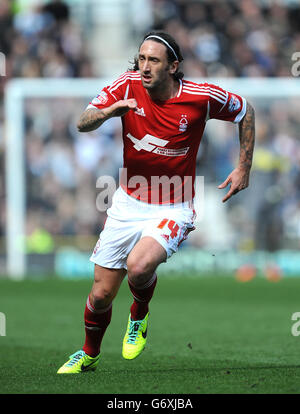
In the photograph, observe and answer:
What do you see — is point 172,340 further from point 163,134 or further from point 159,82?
point 159,82

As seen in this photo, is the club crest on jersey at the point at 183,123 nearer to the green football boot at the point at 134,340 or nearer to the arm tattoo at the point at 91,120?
the arm tattoo at the point at 91,120

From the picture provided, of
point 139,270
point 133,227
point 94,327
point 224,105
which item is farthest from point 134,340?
point 224,105

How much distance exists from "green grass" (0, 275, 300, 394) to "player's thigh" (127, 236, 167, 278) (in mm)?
→ 758

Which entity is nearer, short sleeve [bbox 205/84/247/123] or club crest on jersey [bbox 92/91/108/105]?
club crest on jersey [bbox 92/91/108/105]

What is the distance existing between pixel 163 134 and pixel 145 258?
1.00 meters

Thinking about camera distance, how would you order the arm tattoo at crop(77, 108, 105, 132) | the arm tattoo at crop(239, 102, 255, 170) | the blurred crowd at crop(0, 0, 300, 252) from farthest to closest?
the blurred crowd at crop(0, 0, 300, 252)
the arm tattoo at crop(239, 102, 255, 170)
the arm tattoo at crop(77, 108, 105, 132)

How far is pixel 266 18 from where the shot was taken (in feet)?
68.5

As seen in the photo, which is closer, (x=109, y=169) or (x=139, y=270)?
(x=139, y=270)

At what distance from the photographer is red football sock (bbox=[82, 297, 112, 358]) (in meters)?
6.64

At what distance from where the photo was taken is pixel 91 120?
613 centimetres

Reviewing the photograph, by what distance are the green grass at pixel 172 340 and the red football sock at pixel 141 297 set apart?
41cm

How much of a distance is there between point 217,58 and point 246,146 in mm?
12454

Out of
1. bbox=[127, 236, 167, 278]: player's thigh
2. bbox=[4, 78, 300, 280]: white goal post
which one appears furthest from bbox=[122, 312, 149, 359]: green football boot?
bbox=[4, 78, 300, 280]: white goal post

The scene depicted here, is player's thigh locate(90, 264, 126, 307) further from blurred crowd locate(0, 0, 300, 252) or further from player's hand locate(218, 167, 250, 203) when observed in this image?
blurred crowd locate(0, 0, 300, 252)
